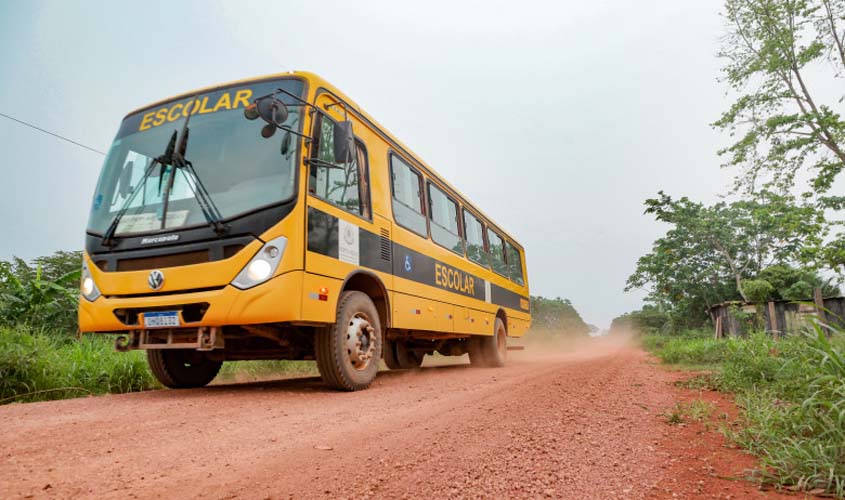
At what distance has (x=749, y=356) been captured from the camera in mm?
5223

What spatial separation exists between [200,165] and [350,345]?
7.49 ft

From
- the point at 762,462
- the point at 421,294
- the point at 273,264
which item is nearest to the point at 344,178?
the point at 273,264

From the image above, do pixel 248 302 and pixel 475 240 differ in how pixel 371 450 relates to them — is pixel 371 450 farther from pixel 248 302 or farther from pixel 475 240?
pixel 475 240

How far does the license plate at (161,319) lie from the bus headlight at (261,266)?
66cm

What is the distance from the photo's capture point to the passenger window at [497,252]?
37.3ft

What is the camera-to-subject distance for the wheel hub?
17.1 ft

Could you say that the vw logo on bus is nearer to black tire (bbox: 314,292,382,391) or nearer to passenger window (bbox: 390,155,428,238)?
black tire (bbox: 314,292,382,391)

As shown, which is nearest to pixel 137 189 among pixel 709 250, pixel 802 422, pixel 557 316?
pixel 802 422

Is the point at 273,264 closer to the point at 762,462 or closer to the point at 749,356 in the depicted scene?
the point at 762,462

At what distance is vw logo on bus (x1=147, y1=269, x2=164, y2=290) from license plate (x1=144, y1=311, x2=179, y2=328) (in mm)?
243

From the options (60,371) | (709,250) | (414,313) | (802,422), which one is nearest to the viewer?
(802,422)

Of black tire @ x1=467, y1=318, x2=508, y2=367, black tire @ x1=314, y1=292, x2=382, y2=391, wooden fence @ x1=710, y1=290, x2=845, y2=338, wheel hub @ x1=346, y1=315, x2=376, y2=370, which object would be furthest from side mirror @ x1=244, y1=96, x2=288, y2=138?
wooden fence @ x1=710, y1=290, x2=845, y2=338

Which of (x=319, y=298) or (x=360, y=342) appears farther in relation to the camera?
(x=360, y=342)

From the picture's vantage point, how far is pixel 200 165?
4855mm
